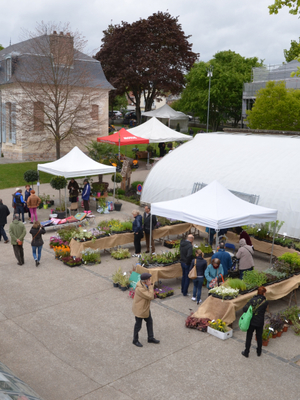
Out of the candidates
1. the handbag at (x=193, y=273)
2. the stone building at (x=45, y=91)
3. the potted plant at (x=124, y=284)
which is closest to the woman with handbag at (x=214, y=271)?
the handbag at (x=193, y=273)

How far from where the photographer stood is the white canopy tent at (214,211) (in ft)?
39.0

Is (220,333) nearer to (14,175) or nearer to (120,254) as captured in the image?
(120,254)

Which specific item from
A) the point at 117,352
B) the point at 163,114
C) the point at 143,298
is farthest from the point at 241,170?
the point at 163,114

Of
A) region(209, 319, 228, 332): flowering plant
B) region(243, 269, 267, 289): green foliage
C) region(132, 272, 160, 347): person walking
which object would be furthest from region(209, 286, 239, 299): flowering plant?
region(132, 272, 160, 347): person walking

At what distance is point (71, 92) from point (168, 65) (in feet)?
59.9

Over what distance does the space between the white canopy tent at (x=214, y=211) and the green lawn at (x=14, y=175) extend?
1571 centimetres

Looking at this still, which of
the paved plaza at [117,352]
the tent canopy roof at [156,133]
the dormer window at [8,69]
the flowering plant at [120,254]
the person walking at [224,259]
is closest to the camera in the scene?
the paved plaza at [117,352]

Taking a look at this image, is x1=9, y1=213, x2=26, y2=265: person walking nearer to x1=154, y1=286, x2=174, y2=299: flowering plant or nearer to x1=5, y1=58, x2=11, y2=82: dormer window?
x1=154, y1=286, x2=174, y2=299: flowering plant

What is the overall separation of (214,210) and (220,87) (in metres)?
45.8

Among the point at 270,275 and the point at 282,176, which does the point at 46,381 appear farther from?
the point at 282,176

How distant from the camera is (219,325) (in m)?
9.37

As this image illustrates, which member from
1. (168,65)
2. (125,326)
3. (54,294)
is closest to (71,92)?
(168,65)

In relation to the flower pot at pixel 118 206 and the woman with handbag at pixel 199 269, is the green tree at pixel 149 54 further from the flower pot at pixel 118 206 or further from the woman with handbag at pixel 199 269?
the woman with handbag at pixel 199 269

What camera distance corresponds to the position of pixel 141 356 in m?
8.40
